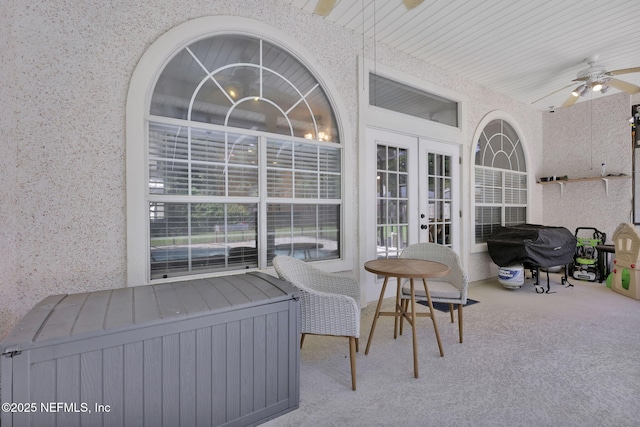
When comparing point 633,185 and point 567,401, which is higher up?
point 633,185

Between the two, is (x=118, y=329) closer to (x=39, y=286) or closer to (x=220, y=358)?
(x=220, y=358)

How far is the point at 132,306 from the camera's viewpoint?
158 cm

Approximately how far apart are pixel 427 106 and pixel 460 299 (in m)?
2.75

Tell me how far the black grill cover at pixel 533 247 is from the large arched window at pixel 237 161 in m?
2.63

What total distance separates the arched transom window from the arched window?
110 inches

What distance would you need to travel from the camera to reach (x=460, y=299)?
2547 mm

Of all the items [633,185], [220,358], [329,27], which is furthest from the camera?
[633,185]

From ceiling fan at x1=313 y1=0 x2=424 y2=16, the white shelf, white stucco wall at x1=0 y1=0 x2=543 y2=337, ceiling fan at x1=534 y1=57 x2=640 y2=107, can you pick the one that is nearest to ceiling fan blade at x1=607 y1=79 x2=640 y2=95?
ceiling fan at x1=534 y1=57 x2=640 y2=107

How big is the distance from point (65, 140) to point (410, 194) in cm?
351

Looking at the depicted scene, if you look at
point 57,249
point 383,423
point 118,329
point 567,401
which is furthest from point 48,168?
point 567,401

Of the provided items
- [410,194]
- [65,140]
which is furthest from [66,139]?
[410,194]

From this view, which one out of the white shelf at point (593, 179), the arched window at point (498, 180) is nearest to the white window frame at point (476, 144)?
the arched window at point (498, 180)

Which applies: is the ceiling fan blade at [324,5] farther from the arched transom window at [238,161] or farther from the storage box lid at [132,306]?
the storage box lid at [132,306]

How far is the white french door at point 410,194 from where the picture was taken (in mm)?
3643
